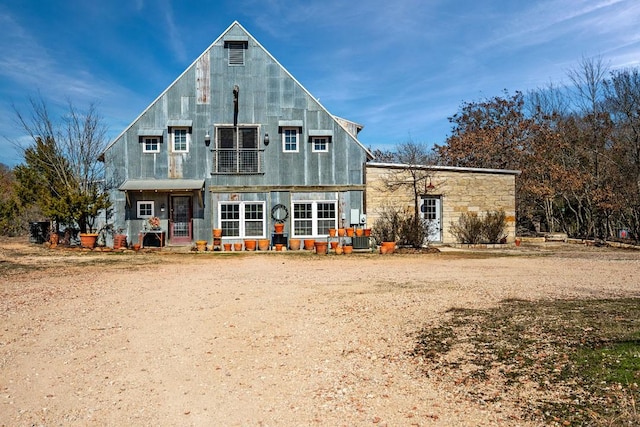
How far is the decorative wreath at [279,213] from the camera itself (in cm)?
1958

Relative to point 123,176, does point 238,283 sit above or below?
below

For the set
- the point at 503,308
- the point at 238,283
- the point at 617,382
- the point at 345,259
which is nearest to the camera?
the point at 617,382

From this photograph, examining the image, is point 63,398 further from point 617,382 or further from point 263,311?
point 617,382

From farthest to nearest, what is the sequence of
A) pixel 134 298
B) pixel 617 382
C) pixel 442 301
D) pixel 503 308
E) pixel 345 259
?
1. pixel 345 259
2. pixel 134 298
3. pixel 442 301
4. pixel 503 308
5. pixel 617 382

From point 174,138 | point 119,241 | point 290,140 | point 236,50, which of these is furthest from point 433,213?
point 119,241

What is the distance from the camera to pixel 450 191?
65.9 ft

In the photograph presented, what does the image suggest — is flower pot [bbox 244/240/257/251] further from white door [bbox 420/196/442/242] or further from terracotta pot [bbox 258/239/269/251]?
white door [bbox 420/196/442/242]

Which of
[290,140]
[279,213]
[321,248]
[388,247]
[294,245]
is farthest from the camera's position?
[290,140]

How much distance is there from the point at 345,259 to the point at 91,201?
10.4 m

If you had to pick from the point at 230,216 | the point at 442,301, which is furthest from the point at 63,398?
the point at 230,216

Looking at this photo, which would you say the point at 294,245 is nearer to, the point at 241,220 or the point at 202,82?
the point at 241,220

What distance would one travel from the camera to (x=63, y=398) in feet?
14.0

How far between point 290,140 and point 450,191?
6801 mm

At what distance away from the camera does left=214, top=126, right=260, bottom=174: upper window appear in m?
19.7
